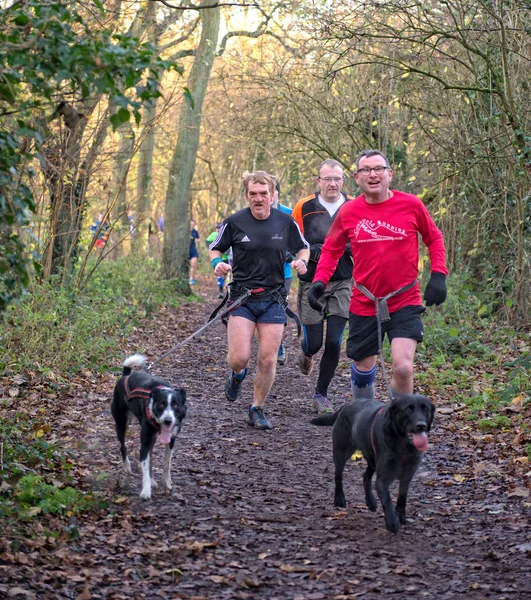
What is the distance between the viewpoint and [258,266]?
7.89 m

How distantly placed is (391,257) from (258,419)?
2624mm

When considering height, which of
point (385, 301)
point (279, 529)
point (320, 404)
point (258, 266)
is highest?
point (258, 266)

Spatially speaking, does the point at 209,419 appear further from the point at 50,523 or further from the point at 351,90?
the point at 351,90

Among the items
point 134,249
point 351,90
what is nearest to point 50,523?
point 351,90

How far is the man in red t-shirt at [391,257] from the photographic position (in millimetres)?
6219

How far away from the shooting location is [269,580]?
14.6 feet

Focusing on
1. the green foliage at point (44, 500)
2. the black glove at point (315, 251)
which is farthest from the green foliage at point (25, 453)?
the black glove at point (315, 251)

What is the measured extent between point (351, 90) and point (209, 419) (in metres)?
10.6

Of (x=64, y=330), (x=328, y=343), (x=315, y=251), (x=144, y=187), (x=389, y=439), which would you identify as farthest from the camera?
(x=144, y=187)

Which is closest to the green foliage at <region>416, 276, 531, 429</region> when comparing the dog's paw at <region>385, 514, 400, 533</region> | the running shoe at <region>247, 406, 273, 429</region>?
the running shoe at <region>247, 406, 273, 429</region>

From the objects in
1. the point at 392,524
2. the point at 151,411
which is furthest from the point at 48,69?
the point at 392,524

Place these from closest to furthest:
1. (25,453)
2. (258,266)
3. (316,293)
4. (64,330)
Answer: (25,453)
(316,293)
(258,266)
(64,330)

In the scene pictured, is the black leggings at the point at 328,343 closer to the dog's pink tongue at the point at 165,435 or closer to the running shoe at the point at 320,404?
the running shoe at the point at 320,404

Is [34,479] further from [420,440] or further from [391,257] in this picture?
[391,257]
